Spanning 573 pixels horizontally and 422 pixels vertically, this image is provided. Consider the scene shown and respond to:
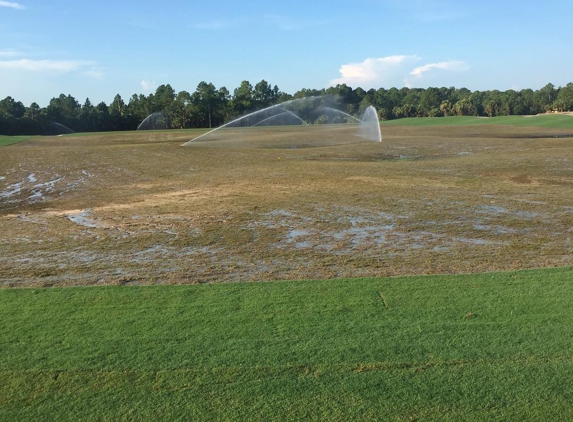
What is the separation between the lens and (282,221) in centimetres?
1346

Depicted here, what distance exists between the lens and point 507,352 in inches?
A: 225

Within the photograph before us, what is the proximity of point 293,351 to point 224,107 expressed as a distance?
98.1m

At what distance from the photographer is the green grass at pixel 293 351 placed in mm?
4840

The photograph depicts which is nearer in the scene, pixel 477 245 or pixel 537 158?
pixel 477 245

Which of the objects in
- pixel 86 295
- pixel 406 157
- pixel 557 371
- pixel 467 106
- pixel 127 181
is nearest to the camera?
pixel 557 371

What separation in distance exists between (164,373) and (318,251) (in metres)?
5.50

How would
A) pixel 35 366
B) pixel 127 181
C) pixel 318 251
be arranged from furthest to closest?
1. pixel 127 181
2. pixel 318 251
3. pixel 35 366

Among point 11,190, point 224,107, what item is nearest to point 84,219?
point 11,190

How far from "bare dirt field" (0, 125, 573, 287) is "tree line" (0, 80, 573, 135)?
75994mm

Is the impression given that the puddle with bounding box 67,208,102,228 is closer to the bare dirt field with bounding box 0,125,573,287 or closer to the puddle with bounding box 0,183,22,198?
the bare dirt field with bounding box 0,125,573,287

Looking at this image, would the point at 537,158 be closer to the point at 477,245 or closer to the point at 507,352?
the point at 477,245

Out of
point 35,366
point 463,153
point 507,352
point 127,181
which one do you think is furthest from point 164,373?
point 463,153

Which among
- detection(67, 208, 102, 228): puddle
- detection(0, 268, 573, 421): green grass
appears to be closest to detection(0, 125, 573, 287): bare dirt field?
detection(67, 208, 102, 228): puddle

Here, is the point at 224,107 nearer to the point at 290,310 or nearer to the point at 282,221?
the point at 282,221
